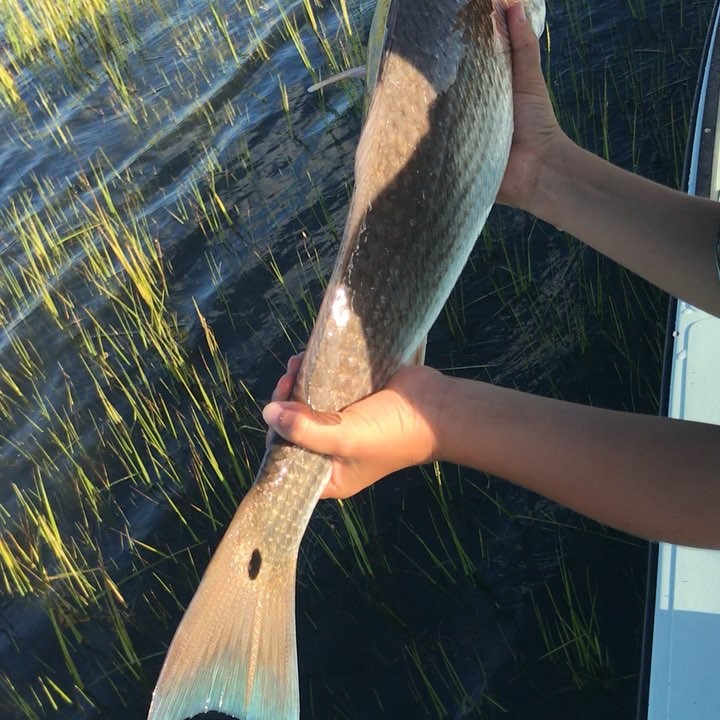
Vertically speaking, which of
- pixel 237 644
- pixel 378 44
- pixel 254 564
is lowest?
pixel 237 644

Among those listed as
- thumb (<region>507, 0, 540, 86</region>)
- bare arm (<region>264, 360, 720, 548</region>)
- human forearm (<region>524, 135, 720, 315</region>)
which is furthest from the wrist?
bare arm (<region>264, 360, 720, 548</region>)

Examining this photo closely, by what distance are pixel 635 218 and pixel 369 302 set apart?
0.81 m

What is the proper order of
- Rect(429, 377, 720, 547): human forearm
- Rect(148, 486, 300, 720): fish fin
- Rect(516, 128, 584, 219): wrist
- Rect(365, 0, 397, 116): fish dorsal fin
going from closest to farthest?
Rect(429, 377, 720, 547): human forearm, Rect(148, 486, 300, 720): fish fin, Rect(365, 0, 397, 116): fish dorsal fin, Rect(516, 128, 584, 219): wrist

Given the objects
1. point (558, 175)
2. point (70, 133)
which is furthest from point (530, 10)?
point (70, 133)

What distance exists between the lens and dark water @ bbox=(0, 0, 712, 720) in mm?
2635

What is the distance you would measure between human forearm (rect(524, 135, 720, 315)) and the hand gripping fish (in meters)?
0.28

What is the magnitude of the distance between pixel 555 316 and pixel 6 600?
2.86 m

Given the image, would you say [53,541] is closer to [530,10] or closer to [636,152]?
[530,10]

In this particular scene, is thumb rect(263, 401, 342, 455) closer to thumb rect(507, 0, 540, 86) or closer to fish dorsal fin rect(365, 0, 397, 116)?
fish dorsal fin rect(365, 0, 397, 116)

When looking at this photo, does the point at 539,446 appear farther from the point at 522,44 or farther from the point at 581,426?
the point at 522,44

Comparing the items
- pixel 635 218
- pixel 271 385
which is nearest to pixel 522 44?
pixel 635 218

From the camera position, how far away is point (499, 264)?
407cm

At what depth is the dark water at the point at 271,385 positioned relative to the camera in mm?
2635

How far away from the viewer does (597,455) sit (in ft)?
4.75
